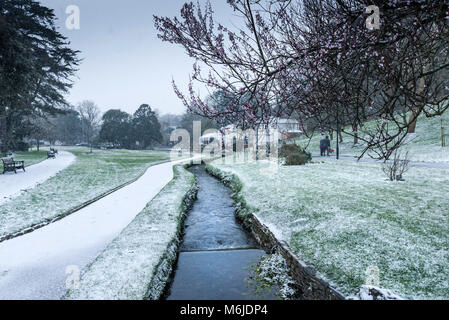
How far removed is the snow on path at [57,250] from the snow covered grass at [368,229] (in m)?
4.08

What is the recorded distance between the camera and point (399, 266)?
402 cm

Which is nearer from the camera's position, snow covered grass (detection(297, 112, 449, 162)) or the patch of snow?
the patch of snow

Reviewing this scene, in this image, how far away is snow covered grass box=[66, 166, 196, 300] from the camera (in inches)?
145

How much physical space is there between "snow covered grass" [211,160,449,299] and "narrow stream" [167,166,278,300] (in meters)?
0.90

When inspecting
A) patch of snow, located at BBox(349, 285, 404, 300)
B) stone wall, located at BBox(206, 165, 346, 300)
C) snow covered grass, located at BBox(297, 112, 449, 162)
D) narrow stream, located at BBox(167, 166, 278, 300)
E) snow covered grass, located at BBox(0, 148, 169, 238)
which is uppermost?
snow covered grass, located at BBox(297, 112, 449, 162)

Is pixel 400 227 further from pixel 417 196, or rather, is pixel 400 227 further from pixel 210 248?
pixel 210 248

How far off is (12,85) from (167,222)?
10919mm

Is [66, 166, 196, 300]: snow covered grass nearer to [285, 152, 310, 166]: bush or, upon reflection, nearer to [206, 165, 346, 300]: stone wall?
[206, 165, 346, 300]: stone wall

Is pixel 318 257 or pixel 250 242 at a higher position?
Answer: pixel 318 257

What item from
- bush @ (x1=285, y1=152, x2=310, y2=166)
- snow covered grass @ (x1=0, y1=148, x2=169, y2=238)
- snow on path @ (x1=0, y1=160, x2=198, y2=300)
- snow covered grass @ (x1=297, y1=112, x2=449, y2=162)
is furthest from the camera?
bush @ (x1=285, y1=152, x2=310, y2=166)

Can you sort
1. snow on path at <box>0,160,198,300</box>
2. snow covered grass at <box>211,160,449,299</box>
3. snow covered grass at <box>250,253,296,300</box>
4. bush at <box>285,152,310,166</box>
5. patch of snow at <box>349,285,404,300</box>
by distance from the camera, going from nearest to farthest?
patch of snow at <box>349,285,404,300</box> → snow covered grass at <box>211,160,449,299</box> → snow on path at <box>0,160,198,300</box> → snow covered grass at <box>250,253,296,300</box> → bush at <box>285,152,310,166</box>

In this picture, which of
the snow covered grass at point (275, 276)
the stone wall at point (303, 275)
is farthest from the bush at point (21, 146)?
the snow covered grass at point (275, 276)

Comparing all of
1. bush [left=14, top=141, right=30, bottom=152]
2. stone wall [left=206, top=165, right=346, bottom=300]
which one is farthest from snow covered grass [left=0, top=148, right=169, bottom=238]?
bush [left=14, top=141, right=30, bottom=152]
